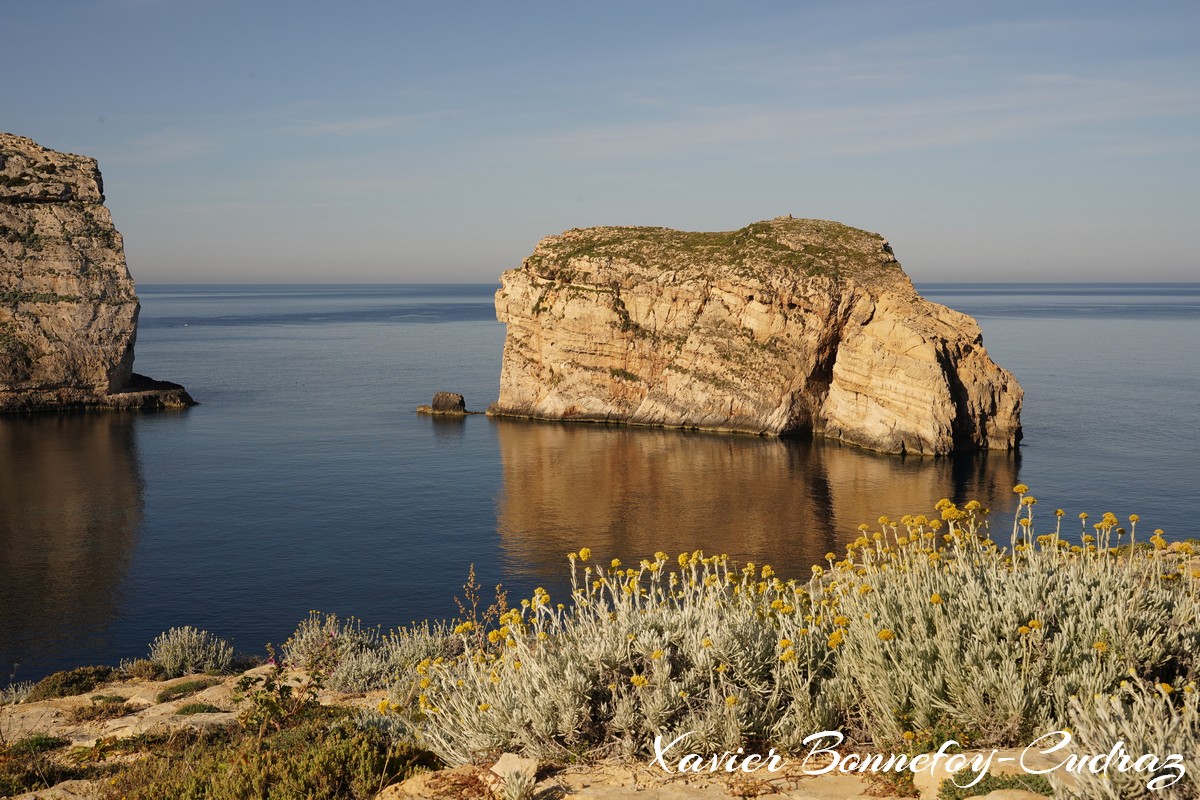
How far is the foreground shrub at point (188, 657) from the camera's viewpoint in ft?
75.9

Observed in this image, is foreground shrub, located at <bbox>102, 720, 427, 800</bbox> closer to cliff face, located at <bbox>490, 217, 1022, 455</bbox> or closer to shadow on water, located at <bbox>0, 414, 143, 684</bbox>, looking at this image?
shadow on water, located at <bbox>0, 414, 143, 684</bbox>

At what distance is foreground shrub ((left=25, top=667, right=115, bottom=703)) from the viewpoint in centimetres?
2012

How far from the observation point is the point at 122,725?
16156 millimetres

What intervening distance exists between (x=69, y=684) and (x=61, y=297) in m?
76.0

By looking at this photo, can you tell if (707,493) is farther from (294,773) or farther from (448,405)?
(294,773)

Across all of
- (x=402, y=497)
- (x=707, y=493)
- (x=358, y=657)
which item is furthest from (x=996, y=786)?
(x=402, y=497)

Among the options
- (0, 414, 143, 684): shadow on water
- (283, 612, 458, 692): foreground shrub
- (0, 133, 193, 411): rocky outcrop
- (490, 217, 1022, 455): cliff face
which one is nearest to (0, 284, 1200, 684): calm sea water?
(0, 414, 143, 684): shadow on water

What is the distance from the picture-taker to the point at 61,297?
280ft

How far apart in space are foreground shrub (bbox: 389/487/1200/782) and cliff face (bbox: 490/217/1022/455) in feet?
176

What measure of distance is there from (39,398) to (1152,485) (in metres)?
83.6

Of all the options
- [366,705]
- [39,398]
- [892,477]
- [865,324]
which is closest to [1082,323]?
[865,324]

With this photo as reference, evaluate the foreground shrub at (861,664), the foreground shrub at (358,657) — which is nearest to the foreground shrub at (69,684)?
the foreground shrub at (358,657)

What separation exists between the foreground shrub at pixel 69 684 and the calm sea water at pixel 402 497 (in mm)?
5585

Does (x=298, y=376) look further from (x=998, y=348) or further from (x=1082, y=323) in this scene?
(x=1082, y=323)
